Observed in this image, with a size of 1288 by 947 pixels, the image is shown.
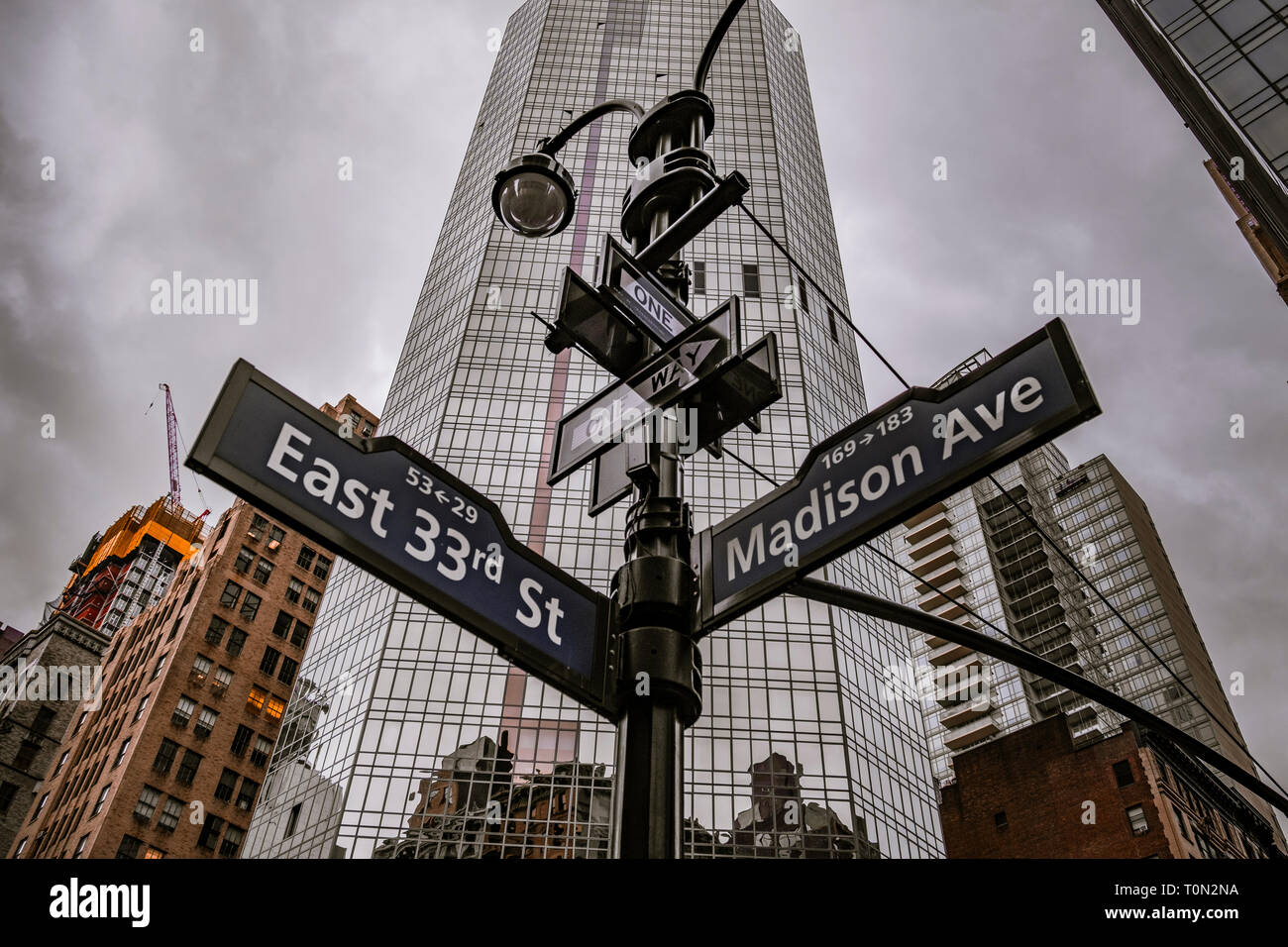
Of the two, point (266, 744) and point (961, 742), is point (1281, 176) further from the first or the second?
point (961, 742)

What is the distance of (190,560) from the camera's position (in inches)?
3083

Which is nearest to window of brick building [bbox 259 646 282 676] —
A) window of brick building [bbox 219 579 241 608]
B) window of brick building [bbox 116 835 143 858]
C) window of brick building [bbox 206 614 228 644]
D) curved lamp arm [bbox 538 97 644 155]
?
window of brick building [bbox 206 614 228 644]

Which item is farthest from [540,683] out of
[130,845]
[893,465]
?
[893,465]

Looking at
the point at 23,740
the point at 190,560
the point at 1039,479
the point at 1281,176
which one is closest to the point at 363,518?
the point at 1281,176

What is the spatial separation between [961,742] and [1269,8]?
265 feet

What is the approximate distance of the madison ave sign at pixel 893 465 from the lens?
3.72 metres

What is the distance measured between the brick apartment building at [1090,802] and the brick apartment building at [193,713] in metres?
46.4

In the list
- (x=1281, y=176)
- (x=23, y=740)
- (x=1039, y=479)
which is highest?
(x=1039, y=479)

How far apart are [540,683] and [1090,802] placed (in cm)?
3382

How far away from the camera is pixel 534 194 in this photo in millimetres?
6672

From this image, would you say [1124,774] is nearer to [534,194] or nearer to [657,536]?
[534,194]

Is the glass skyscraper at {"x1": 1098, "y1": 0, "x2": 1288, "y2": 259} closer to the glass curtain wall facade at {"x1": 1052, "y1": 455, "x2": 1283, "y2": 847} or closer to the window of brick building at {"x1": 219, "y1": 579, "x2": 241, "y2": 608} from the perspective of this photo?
the window of brick building at {"x1": 219, "y1": 579, "x2": 241, "y2": 608}

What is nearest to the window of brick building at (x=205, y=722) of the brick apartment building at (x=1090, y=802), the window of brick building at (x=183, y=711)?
the window of brick building at (x=183, y=711)
